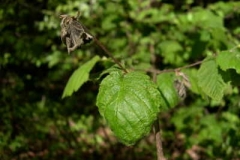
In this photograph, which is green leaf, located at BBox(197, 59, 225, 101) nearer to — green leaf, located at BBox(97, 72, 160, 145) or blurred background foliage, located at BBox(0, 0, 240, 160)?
green leaf, located at BBox(97, 72, 160, 145)

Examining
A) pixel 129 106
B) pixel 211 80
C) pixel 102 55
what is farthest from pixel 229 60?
pixel 102 55

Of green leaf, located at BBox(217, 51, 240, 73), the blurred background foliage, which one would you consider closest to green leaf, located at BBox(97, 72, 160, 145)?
green leaf, located at BBox(217, 51, 240, 73)

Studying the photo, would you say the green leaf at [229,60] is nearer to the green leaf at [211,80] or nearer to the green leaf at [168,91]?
the green leaf at [211,80]

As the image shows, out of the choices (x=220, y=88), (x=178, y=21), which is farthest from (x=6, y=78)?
(x=220, y=88)

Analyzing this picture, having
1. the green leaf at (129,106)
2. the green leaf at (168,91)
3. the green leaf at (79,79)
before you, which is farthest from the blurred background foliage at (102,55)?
the green leaf at (129,106)

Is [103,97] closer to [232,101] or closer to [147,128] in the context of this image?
[147,128]

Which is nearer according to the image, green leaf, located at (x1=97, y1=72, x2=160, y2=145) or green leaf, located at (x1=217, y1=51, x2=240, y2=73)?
green leaf, located at (x1=97, y1=72, x2=160, y2=145)
